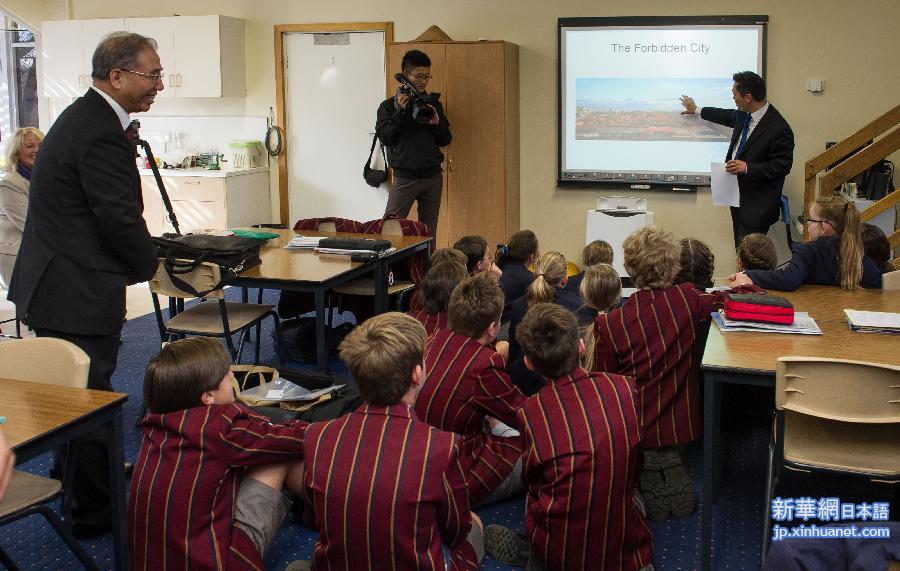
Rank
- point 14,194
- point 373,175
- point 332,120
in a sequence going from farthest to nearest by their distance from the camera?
1. point 332,120
2. point 373,175
3. point 14,194

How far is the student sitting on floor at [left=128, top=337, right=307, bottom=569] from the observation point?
2314mm

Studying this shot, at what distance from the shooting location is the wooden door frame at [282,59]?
7691 millimetres

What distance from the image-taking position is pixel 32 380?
9.02 feet

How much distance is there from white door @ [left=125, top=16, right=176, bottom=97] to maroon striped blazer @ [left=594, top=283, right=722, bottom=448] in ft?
19.3

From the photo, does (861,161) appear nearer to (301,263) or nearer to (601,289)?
(601,289)

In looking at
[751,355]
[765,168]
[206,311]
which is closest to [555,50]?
[765,168]

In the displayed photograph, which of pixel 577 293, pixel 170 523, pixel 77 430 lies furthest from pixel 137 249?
pixel 577 293

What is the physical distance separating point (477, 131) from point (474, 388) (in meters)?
4.50

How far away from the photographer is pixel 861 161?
5.47m

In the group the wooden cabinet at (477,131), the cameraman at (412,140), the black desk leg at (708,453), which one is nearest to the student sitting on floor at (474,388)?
the black desk leg at (708,453)

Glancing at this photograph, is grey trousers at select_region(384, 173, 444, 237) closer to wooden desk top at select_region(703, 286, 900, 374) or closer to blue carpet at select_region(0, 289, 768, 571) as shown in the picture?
blue carpet at select_region(0, 289, 768, 571)

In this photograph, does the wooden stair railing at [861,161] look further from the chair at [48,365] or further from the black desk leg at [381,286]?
the chair at [48,365]

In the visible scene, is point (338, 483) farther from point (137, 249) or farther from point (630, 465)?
point (137, 249)

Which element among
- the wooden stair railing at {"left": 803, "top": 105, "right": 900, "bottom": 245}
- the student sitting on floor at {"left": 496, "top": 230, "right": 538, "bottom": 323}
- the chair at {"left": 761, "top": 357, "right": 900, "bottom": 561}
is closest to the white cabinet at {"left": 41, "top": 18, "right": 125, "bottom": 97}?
the student sitting on floor at {"left": 496, "top": 230, "right": 538, "bottom": 323}
